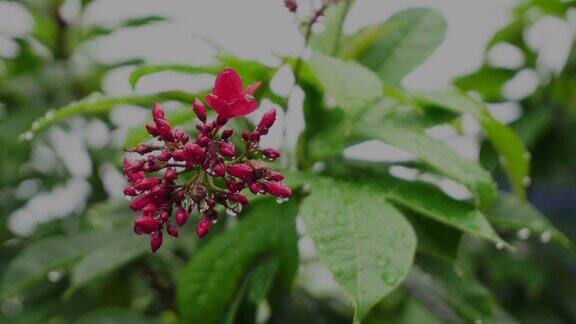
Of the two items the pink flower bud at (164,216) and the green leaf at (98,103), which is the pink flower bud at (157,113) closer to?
the pink flower bud at (164,216)

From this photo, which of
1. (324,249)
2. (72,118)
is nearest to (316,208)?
(324,249)

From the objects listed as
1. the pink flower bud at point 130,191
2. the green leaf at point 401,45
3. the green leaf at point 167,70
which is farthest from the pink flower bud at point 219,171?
the green leaf at point 401,45

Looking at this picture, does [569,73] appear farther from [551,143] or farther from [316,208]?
[316,208]

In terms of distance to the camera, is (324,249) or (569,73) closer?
(324,249)

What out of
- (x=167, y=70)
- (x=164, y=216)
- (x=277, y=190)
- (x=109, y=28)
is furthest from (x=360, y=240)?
(x=109, y=28)

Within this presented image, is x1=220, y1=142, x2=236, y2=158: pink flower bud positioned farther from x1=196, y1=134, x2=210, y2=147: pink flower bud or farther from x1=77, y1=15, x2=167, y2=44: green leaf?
x1=77, y1=15, x2=167, y2=44: green leaf

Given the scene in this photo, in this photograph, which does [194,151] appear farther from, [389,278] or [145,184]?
[389,278]
